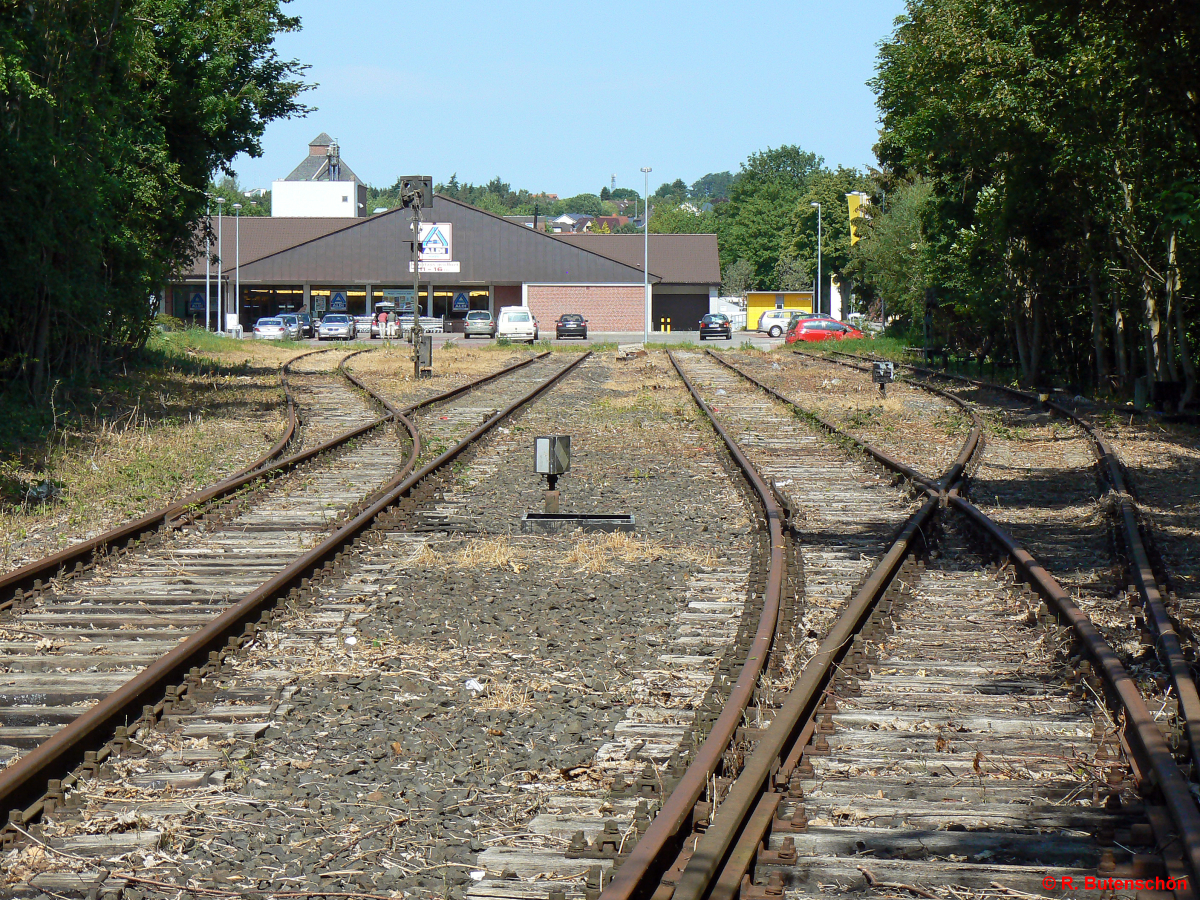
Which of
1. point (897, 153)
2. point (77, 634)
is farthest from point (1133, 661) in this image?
point (897, 153)

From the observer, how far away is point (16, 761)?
5.02 m

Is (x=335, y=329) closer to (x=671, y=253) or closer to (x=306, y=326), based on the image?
(x=306, y=326)

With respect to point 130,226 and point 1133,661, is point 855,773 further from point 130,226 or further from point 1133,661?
point 130,226

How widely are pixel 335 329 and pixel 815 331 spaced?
24.7 m

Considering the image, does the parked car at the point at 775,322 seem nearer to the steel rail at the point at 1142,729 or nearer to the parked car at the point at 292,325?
the parked car at the point at 292,325

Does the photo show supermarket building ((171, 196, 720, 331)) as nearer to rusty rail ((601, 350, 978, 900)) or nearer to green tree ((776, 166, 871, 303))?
green tree ((776, 166, 871, 303))

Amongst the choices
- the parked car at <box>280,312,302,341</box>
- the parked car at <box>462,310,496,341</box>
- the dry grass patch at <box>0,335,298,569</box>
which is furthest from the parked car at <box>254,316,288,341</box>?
the dry grass patch at <box>0,335,298,569</box>

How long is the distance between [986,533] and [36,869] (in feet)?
25.4

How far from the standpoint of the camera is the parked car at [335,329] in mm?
64688

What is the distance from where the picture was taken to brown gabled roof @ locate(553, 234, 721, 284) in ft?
285

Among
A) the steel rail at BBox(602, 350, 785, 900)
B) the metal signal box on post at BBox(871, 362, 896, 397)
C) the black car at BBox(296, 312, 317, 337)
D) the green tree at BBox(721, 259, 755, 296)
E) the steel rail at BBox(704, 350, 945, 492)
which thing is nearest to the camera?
the steel rail at BBox(602, 350, 785, 900)

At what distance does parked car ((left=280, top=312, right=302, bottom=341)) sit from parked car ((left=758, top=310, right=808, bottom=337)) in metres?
26.2

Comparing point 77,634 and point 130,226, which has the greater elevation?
point 130,226

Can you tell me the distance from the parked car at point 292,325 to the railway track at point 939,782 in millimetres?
62078
